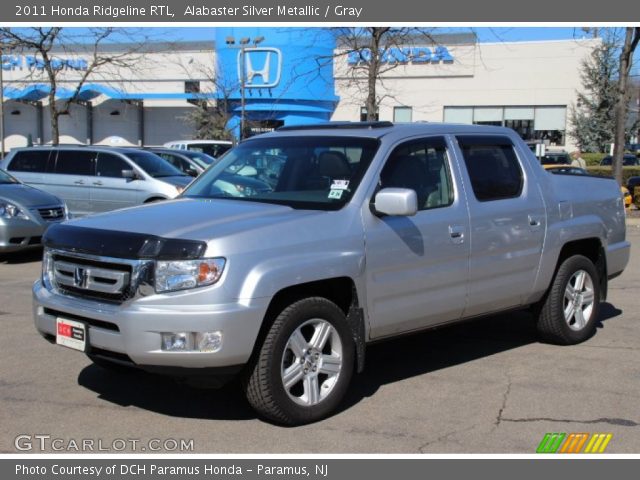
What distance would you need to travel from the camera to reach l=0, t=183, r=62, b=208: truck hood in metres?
11.7

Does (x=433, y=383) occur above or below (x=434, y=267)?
below

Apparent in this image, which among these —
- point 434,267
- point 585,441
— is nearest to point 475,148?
point 434,267

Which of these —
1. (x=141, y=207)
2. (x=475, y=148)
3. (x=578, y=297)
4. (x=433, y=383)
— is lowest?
(x=433, y=383)

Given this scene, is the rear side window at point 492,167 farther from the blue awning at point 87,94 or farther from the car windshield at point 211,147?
the blue awning at point 87,94

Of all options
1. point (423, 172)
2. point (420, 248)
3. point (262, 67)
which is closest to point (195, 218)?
point (420, 248)

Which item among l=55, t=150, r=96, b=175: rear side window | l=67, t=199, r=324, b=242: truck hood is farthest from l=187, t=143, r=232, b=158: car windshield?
l=67, t=199, r=324, b=242: truck hood

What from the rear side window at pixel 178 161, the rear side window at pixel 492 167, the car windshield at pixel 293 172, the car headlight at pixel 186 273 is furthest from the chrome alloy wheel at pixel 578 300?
the rear side window at pixel 178 161

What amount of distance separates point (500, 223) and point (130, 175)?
388 inches

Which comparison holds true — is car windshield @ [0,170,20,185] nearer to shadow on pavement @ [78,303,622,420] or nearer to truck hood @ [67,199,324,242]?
shadow on pavement @ [78,303,622,420]

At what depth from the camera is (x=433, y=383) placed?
5598 millimetres

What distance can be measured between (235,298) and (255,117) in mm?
38378

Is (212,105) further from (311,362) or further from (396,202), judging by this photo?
(311,362)

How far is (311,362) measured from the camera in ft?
15.4
